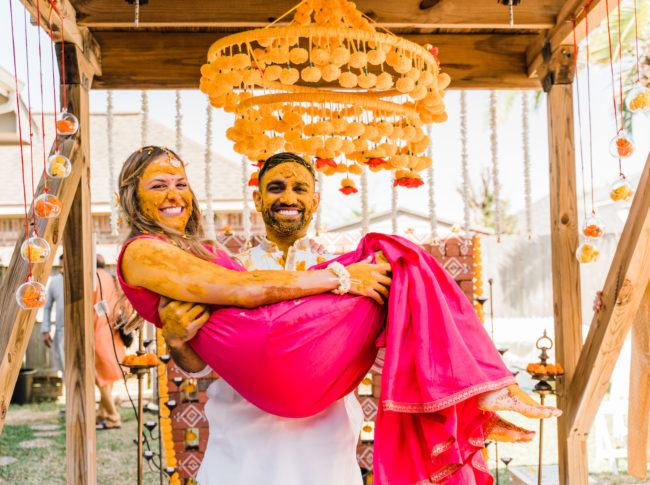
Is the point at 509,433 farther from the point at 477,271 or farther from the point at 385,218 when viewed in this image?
the point at 385,218

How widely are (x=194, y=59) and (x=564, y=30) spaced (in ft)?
6.28

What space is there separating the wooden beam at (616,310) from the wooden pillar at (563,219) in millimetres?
222

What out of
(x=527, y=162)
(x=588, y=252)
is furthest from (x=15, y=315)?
(x=527, y=162)

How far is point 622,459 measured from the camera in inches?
180

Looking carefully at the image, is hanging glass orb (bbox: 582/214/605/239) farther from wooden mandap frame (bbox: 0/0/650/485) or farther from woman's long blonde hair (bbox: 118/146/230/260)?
woman's long blonde hair (bbox: 118/146/230/260)

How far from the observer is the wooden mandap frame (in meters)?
2.61

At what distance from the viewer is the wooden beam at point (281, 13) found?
2934 mm

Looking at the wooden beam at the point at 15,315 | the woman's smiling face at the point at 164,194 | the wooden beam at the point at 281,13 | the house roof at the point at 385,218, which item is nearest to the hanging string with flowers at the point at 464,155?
the wooden beam at the point at 281,13

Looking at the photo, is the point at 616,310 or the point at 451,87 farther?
the point at 451,87

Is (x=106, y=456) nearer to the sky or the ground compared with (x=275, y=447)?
nearer to the ground

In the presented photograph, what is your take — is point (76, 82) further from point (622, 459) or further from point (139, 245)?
point (622, 459)

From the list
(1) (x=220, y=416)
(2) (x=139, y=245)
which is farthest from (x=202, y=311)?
(1) (x=220, y=416)

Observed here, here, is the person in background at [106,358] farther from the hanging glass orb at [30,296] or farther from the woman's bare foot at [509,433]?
the woman's bare foot at [509,433]

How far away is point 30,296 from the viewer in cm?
214
